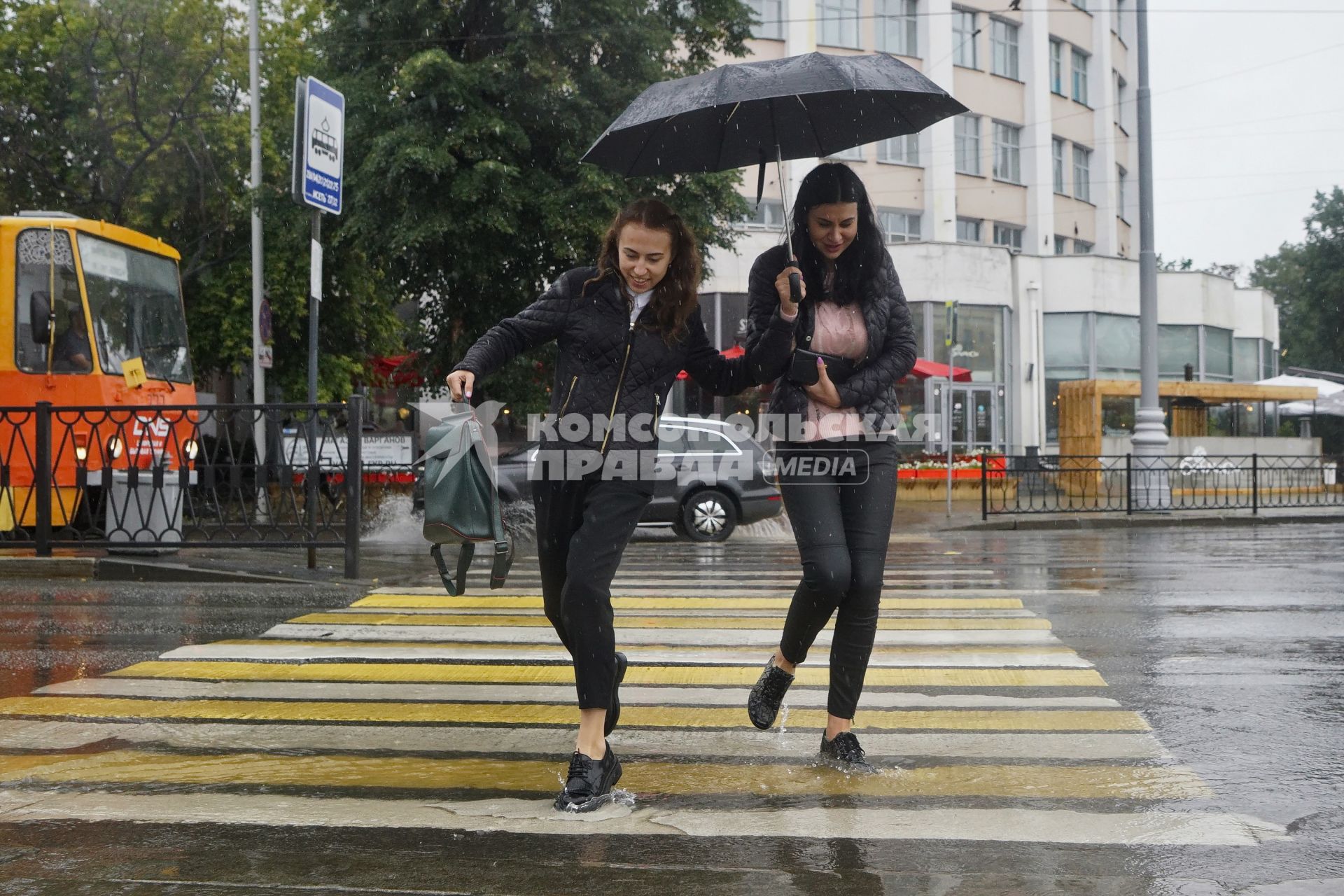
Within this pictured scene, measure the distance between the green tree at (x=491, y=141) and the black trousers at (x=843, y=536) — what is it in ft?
49.8

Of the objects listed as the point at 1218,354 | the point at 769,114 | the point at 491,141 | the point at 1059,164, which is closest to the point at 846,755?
the point at 769,114

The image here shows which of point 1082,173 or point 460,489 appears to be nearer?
point 460,489

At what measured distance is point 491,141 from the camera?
764 inches

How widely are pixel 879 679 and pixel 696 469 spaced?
988 centimetres

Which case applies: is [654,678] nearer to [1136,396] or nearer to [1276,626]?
[1276,626]

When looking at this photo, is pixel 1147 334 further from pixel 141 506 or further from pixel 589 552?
pixel 589 552

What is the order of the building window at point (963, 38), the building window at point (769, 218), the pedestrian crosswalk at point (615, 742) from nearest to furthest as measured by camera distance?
1. the pedestrian crosswalk at point (615, 742)
2. the building window at point (769, 218)
3. the building window at point (963, 38)

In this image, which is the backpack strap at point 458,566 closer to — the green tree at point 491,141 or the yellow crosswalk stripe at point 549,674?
the yellow crosswalk stripe at point 549,674

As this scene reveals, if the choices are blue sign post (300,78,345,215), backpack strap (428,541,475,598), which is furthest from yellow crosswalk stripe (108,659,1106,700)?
blue sign post (300,78,345,215)

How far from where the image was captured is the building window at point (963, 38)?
37.8 metres

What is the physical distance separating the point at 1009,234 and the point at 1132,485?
2059 cm

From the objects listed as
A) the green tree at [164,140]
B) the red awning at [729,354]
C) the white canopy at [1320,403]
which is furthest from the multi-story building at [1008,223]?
the green tree at [164,140]

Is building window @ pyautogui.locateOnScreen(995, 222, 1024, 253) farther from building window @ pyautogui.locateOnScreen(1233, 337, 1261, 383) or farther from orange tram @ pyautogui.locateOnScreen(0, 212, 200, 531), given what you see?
orange tram @ pyautogui.locateOnScreen(0, 212, 200, 531)

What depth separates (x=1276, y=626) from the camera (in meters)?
7.65
